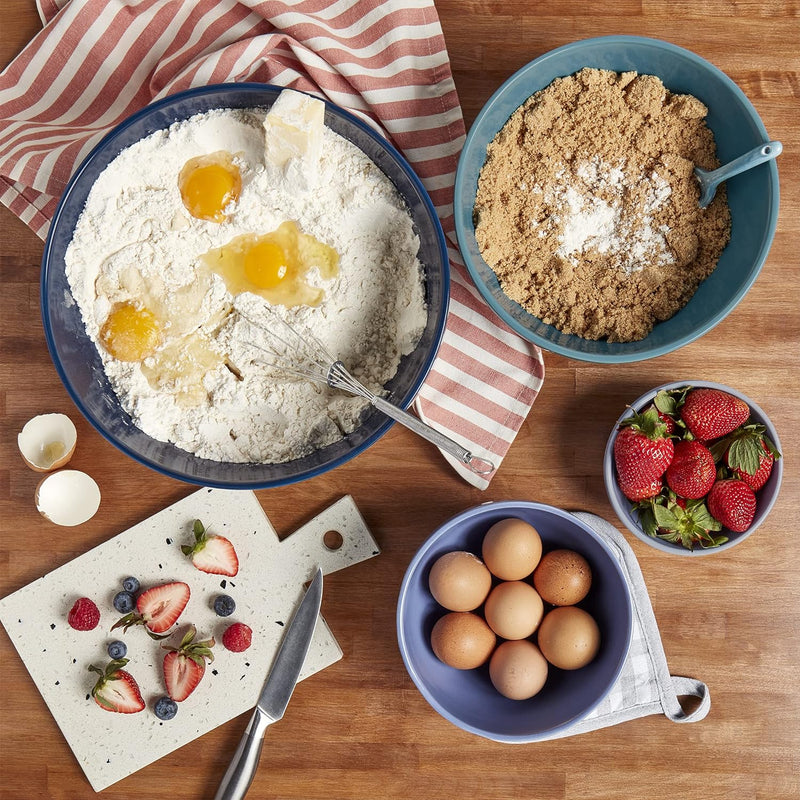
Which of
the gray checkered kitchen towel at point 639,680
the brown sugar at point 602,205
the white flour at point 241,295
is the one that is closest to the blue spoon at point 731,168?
the brown sugar at point 602,205

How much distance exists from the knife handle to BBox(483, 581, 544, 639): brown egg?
436 mm

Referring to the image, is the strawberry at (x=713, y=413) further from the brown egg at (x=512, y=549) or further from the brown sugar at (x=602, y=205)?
the brown egg at (x=512, y=549)

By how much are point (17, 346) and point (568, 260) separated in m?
0.92

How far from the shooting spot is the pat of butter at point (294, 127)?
41.1 inches

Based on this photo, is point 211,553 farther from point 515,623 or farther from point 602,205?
point 602,205

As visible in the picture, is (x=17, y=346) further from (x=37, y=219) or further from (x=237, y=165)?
(x=237, y=165)

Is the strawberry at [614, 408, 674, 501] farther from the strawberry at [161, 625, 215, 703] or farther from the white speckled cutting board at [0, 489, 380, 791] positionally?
the strawberry at [161, 625, 215, 703]

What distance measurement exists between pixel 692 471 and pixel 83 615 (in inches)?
39.9

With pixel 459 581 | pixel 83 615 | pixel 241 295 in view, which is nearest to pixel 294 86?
pixel 241 295

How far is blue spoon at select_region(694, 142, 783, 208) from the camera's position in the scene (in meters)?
0.99

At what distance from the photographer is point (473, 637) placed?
3.77 feet

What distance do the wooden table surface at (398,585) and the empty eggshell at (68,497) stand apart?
0.08ft

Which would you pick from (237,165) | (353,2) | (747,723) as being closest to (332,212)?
(237,165)

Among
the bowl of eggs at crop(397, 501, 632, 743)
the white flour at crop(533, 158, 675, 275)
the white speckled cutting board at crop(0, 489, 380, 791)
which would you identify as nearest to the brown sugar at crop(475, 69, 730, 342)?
the white flour at crop(533, 158, 675, 275)
